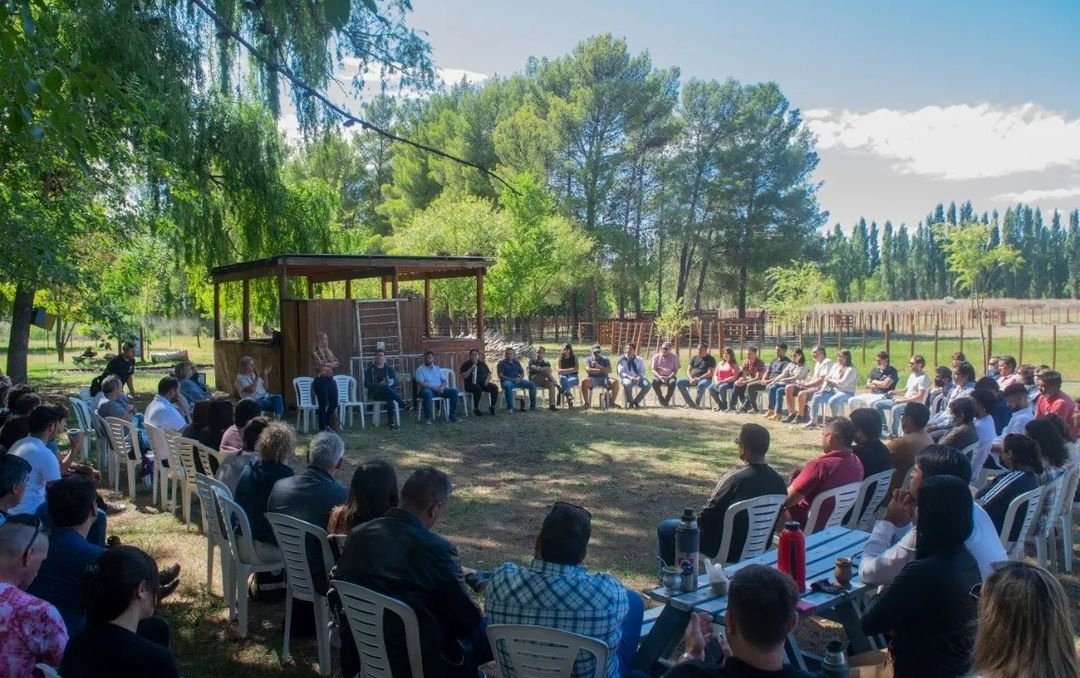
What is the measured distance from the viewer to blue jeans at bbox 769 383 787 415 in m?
12.4

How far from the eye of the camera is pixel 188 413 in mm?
8375

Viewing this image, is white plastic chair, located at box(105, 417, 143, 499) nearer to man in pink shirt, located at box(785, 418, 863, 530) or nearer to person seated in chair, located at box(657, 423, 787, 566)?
person seated in chair, located at box(657, 423, 787, 566)

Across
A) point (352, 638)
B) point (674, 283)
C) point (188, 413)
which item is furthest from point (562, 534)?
point (674, 283)

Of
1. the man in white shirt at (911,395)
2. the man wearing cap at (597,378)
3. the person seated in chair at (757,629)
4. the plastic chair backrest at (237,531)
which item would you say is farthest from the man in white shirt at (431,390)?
the person seated in chair at (757,629)

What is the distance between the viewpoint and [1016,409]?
710 cm

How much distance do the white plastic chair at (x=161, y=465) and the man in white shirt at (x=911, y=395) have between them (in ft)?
26.7

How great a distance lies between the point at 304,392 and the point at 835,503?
29.3ft

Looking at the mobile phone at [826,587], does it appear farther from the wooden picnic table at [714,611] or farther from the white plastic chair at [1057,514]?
the white plastic chair at [1057,514]

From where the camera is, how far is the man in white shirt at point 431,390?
1231 centimetres

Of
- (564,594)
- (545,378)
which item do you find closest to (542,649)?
(564,594)

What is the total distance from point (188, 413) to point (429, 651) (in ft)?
21.3

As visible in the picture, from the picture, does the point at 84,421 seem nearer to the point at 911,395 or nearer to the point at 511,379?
the point at 511,379

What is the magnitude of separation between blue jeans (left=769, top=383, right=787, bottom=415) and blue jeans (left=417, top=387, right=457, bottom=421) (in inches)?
192

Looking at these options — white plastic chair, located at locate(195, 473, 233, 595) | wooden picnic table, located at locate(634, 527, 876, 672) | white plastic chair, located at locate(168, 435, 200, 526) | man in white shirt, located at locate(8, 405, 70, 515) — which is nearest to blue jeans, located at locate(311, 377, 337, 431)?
white plastic chair, located at locate(168, 435, 200, 526)
